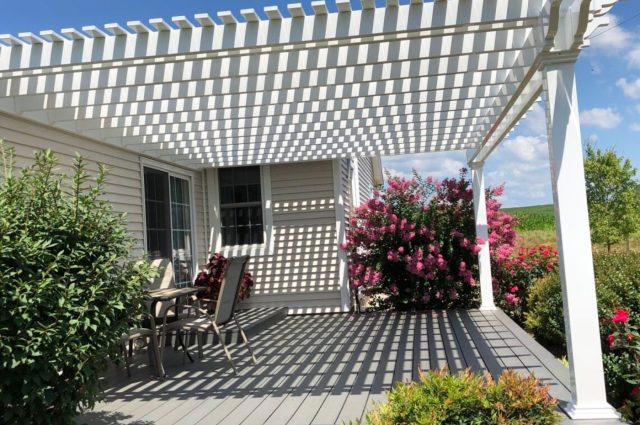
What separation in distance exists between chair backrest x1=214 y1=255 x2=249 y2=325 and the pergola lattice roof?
5.33ft

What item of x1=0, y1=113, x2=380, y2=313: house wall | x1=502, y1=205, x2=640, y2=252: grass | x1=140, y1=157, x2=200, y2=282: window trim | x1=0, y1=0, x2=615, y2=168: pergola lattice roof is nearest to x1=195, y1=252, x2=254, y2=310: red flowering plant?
x1=140, y1=157, x2=200, y2=282: window trim

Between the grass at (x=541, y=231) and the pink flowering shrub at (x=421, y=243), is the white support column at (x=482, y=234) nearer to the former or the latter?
the pink flowering shrub at (x=421, y=243)

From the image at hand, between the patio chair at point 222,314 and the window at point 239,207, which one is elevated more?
the window at point 239,207

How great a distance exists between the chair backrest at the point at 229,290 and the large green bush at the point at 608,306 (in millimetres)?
3373

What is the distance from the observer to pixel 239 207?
368 inches

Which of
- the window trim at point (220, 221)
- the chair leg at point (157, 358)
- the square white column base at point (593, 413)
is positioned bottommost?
the square white column base at point (593, 413)

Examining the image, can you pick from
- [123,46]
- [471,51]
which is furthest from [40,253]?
[471,51]

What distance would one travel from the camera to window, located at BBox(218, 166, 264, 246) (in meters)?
9.35

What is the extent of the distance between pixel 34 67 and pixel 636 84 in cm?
3832

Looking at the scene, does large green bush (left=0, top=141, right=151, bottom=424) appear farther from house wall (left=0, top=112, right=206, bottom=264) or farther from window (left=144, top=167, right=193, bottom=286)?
window (left=144, top=167, right=193, bottom=286)

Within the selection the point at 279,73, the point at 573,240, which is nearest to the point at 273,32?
the point at 279,73

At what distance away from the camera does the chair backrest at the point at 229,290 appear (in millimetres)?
5281

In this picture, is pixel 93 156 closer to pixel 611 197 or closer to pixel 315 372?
pixel 315 372

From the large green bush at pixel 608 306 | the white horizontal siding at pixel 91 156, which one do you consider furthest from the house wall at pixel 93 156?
the large green bush at pixel 608 306
